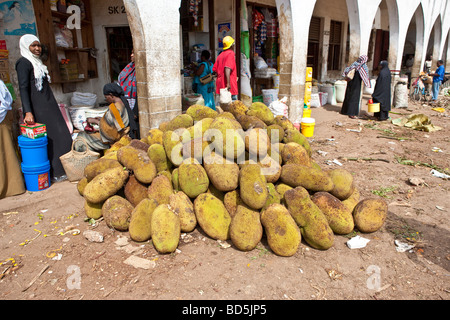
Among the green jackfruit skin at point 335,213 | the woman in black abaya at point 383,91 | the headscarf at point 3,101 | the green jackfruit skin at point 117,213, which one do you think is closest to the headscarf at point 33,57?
the headscarf at point 3,101

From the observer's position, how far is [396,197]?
4000 millimetres

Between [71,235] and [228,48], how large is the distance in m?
4.15

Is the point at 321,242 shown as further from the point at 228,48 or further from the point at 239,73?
the point at 239,73

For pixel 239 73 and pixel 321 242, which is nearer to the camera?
pixel 321 242

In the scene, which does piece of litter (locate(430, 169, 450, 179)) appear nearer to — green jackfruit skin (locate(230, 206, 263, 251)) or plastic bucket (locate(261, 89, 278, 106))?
green jackfruit skin (locate(230, 206, 263, 251))

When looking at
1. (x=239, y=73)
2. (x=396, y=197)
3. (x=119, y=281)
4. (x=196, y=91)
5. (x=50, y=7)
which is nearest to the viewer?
(x=119, y=281)

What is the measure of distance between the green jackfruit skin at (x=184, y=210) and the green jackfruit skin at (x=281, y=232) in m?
0.73

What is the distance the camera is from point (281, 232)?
2678mm

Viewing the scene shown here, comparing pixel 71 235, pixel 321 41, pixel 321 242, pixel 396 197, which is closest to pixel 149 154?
pixel 71 235

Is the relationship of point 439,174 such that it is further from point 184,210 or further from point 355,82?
point 355,82

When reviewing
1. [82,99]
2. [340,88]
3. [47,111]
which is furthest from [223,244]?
[340,88]

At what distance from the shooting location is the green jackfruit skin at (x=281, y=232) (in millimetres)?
2674

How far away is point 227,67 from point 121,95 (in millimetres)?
2117

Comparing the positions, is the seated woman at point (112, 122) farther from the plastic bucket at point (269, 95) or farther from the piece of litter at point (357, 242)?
the plastic bucket at point (269, 95)
